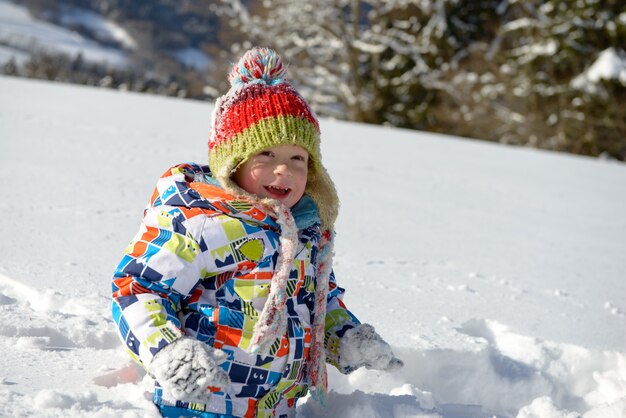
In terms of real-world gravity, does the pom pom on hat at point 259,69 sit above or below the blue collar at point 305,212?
above

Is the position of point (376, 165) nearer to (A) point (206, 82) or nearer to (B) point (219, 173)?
(B) point (219, 173)

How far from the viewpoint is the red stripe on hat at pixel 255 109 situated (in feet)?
4.86

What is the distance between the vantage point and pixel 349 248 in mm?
2949

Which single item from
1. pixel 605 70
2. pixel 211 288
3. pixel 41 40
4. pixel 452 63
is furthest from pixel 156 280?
pixel 41 40

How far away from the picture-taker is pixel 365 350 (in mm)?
1596

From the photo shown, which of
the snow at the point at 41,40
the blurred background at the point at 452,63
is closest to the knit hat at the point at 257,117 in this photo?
the blurred background at the point at 452,63

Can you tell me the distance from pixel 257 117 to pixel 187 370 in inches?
22.2

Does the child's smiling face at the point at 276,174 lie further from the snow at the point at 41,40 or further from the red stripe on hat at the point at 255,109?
the snow at the point at 41,40

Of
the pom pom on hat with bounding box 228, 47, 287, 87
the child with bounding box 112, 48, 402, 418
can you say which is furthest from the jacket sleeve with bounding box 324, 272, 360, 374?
the pom pom on hat with bounding box 228, 47, 287, 87

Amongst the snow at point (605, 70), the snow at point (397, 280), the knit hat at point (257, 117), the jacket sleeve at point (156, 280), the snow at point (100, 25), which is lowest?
the snow at point (397, 280)

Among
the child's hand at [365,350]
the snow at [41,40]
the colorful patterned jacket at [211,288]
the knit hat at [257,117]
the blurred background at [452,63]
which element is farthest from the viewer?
the snow at [41,40]

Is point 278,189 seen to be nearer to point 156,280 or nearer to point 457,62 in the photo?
point 156,280

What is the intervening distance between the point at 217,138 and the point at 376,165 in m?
4.00

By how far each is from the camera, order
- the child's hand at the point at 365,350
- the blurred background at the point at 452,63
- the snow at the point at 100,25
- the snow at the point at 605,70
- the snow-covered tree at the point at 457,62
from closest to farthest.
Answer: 1. the child's hand at the point at 365,350
2. the snow at the point at 605,70
3. the blurred background at the point at 452,63
4. the snow-covered tree at the point at 457,62
5. the snow at the point at 100,25
